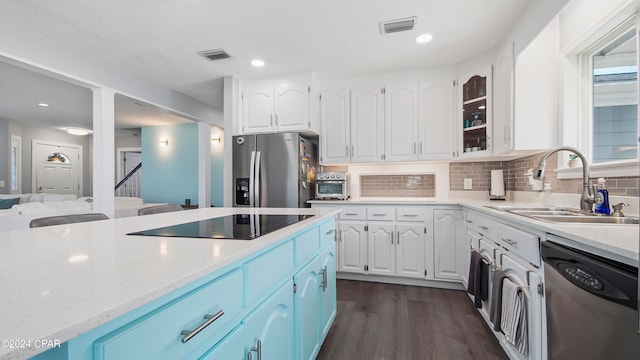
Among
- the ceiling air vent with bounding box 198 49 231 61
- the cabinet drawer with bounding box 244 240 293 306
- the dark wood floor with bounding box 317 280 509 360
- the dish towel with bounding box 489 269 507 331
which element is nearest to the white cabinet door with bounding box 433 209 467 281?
the dark wood floor with bounding box 317 280 509 360

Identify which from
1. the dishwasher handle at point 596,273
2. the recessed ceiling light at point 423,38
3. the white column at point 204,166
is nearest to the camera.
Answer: the dishwasher handle at point 596,273

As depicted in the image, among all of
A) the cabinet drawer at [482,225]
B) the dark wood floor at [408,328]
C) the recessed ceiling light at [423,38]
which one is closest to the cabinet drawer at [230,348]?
the dark wood floor at [408,328]

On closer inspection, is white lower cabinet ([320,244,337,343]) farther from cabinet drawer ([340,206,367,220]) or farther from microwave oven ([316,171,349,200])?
microwave oven ([316,171,349,200])

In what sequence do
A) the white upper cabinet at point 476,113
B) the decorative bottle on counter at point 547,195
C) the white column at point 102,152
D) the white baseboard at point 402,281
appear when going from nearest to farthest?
the decorative bottle on counter at point 547,195 < the white upper cabinet at point 476,113 < the white baseboard at point 402,281 < the white column at point 102,152

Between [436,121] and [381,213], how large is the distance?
3.87 feet

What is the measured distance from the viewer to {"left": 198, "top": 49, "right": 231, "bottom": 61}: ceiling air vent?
2.73m

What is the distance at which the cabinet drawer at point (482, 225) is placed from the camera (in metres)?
1.88

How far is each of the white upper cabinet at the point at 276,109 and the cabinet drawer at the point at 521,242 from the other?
7.15ft

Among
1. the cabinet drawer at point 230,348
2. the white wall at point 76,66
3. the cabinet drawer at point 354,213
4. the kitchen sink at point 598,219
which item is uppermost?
the white wall at point 76,66

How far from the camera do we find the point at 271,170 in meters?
3.12

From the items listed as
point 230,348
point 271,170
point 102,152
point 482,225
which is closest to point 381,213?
point 482,225

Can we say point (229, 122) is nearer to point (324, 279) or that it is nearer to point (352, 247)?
point (352, 247)

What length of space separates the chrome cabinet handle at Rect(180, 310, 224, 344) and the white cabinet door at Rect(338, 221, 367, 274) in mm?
2370

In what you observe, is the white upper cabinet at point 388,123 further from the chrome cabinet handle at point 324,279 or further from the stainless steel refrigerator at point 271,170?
the chrome cabinet handle at point 324,279
